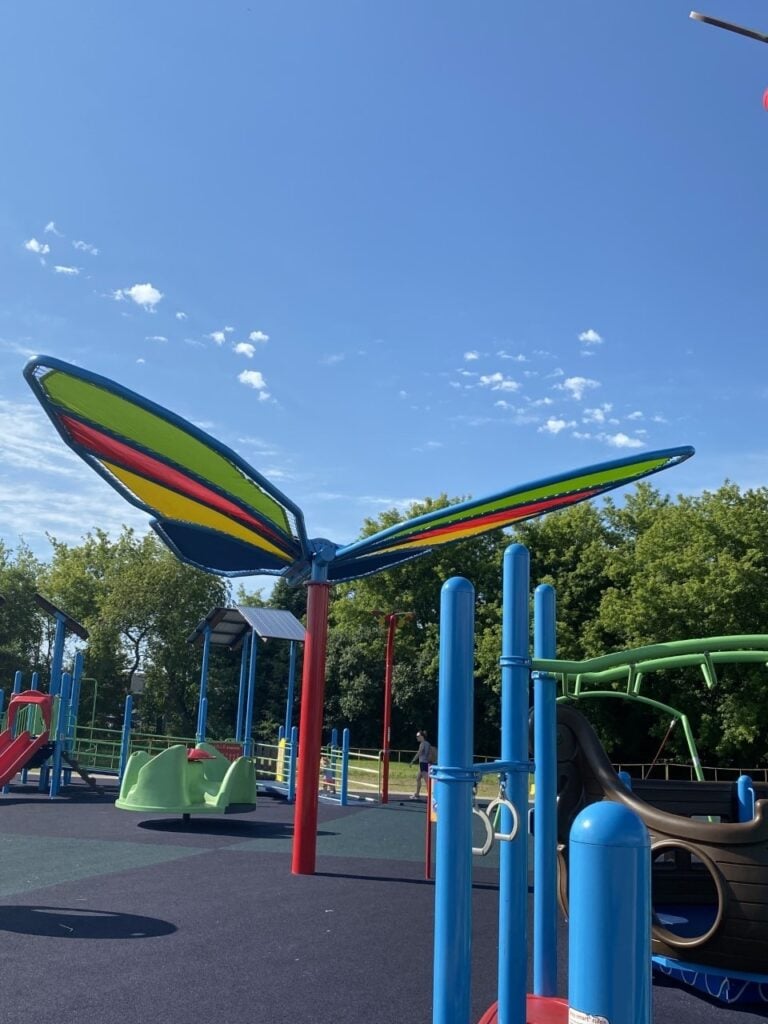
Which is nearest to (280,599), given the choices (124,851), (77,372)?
(124,851)

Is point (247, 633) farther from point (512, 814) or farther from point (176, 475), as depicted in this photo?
point (512, 814)

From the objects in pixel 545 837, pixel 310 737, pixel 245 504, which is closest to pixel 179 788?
pixel 310 737

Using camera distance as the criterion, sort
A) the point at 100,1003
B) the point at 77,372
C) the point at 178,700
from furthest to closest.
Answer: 1. the point at 178,700
2. the point at 77,372
3. the point at 100,1003

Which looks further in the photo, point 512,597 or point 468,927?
point 512,597

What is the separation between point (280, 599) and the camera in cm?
4859

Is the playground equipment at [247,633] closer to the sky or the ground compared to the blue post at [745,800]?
closer to the sky

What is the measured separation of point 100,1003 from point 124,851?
19.9 ft

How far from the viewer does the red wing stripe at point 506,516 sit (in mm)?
9844

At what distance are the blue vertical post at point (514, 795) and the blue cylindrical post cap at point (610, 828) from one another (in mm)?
1156

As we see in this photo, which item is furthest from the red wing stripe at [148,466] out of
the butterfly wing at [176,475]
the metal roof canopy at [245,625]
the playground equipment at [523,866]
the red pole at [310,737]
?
the metal roof canopy at [245,625]

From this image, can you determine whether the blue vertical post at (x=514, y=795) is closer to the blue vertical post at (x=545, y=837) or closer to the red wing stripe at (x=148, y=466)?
the blue vertical post at (x=545, y=837)

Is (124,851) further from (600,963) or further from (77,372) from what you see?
(600,963)

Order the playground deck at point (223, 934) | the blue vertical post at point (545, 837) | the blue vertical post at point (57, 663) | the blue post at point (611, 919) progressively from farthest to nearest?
the blue vertical post at point (57, 663) < the playground deck at point (223, 934) < the blue vertical post at point (545, 837) < the blue post at point (611, 919)

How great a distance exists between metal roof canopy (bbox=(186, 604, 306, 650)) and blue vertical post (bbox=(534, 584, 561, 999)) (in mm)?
14162
